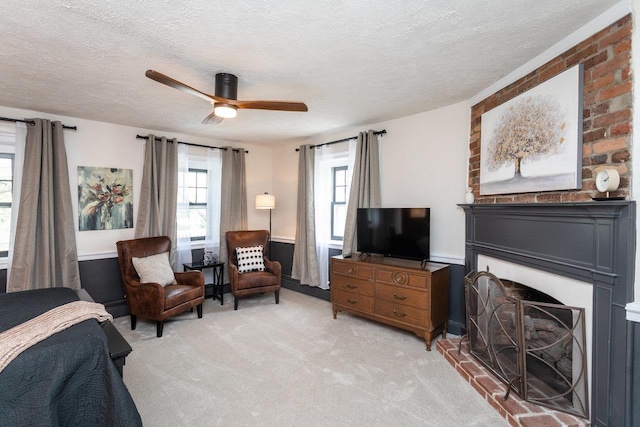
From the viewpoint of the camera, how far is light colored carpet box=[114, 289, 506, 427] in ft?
6.77

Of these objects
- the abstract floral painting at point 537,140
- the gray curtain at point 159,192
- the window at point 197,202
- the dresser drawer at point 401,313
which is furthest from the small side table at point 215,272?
the abstract floral painting at point 537,140

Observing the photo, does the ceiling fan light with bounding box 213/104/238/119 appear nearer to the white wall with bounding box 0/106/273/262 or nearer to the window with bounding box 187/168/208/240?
the white wall with bounding box 0/106/273/262

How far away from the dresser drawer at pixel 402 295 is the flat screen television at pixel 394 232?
1.36ft

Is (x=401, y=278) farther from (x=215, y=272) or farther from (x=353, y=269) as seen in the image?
(x=215, y=272)

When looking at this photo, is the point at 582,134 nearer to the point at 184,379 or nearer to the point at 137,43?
the point at 137,43

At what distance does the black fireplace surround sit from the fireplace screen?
131mm

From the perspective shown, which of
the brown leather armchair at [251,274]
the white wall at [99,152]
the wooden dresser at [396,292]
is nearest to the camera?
the wooden dresser at [396,292]

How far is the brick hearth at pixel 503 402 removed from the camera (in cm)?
185

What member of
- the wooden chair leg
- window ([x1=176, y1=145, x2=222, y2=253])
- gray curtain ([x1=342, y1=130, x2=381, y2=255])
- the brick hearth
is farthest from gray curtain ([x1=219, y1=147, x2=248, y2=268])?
the brick hearth

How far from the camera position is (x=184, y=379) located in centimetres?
249

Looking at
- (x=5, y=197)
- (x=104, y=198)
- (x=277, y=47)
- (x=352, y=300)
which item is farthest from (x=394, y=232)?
(x=5, y=197)

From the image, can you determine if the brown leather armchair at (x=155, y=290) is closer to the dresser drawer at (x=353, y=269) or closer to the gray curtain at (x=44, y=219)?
the gray curtain at (x=44, y=219)

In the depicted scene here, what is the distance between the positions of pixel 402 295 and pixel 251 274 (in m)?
2.15

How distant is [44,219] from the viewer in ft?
11.1
